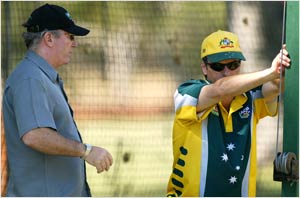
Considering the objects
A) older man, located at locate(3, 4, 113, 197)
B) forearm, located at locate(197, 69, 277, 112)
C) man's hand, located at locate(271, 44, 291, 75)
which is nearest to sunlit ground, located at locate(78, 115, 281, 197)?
older man, located at locate(3, 4, 113, 197)

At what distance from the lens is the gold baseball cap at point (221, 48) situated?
449 centimetres

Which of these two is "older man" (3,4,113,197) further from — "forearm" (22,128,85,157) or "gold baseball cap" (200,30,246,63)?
"gold baseball cap" (200,30,246,63)

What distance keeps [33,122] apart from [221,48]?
42.7 inches

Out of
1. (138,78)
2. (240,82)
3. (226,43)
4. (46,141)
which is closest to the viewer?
(46,141)

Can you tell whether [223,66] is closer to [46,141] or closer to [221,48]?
[221,48]

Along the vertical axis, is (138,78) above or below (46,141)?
above

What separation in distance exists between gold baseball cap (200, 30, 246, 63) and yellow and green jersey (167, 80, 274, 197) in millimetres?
163

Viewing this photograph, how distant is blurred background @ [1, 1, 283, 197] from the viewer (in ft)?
24.4

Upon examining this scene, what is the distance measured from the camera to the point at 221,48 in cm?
453

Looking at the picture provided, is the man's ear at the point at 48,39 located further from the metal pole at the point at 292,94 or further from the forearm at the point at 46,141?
the metal pole at the point at 292,94

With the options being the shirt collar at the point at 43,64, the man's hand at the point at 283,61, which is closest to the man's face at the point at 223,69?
the man's hand at the point at 283,61

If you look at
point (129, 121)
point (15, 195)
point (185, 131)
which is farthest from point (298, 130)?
point (129, 121)

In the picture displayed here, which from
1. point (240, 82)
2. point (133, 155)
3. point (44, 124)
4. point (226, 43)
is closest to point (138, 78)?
point (133, 155)

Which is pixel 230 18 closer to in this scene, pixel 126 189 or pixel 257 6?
pixel 257 6
